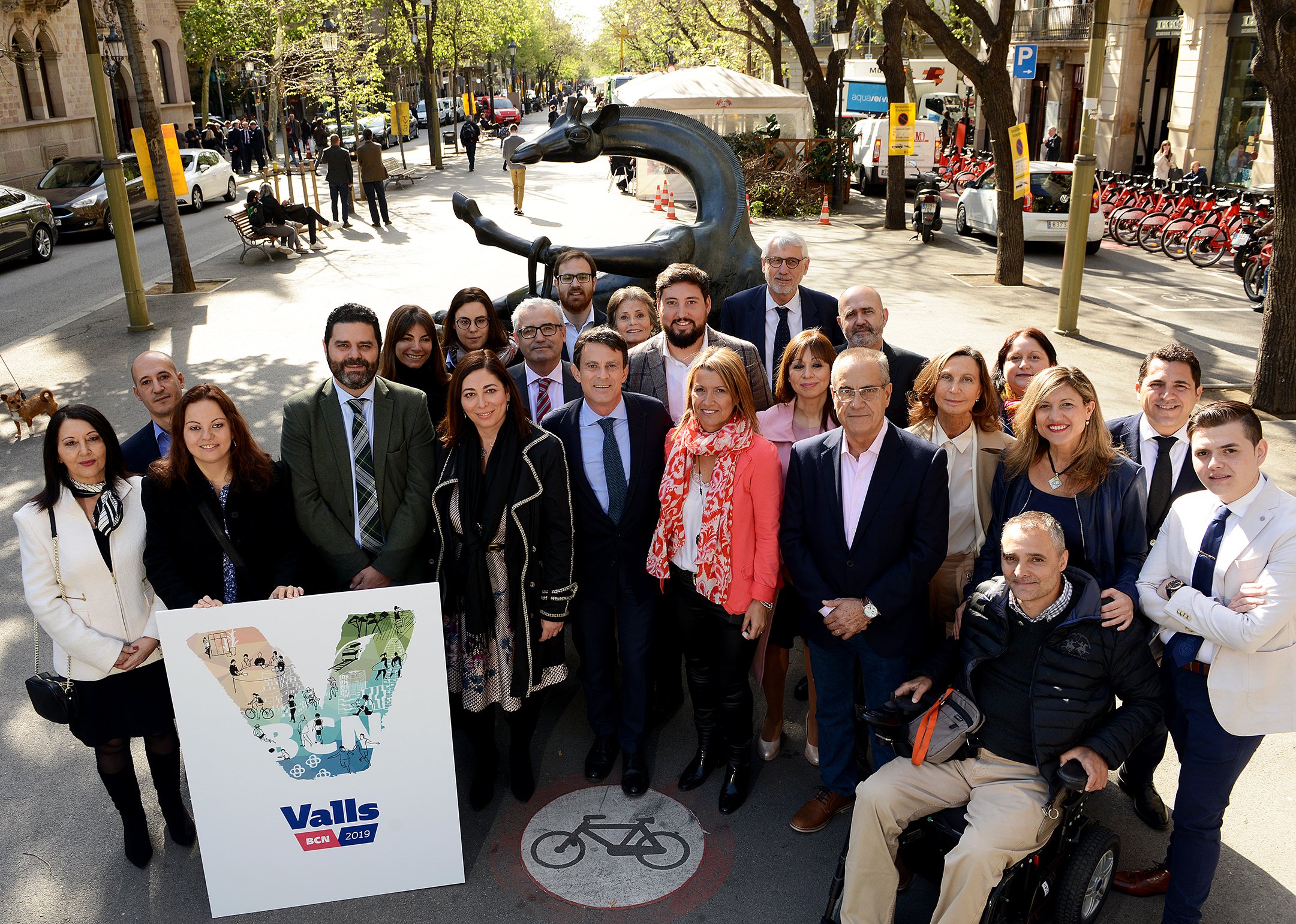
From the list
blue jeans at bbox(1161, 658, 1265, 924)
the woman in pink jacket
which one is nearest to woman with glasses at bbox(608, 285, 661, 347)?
the woman in pink jacket

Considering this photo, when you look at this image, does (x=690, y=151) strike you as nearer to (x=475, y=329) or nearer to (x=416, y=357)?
(x=475, y=329)

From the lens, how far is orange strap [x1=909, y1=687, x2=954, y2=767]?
136 inches

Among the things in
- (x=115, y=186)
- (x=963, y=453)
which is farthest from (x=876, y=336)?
(x=115, y=186)

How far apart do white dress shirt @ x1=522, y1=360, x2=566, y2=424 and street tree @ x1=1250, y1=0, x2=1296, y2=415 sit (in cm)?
683

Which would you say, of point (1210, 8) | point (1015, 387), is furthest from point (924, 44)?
point (1015, 387)

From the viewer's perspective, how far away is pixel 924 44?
162ft

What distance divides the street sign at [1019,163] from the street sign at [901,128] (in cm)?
404

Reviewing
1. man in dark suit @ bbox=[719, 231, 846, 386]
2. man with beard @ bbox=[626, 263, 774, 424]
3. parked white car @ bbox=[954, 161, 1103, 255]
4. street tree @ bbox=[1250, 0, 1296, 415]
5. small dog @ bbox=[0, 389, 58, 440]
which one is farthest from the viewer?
parked white car @ bbox=[954, 161, 1103, 255]

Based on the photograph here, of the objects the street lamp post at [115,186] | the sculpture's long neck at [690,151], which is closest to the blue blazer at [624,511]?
the sculpture's long neck at [690,151]

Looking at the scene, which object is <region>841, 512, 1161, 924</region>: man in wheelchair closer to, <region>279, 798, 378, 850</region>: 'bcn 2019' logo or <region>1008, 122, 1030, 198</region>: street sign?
<region>279, 798, 378, 850</region>: 'bcn 2019' logo

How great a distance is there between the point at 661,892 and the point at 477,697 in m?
1.07

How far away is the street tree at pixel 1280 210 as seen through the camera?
26.6 ft

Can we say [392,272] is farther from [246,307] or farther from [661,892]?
[661,892]

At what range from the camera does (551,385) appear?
5051 millimetres
